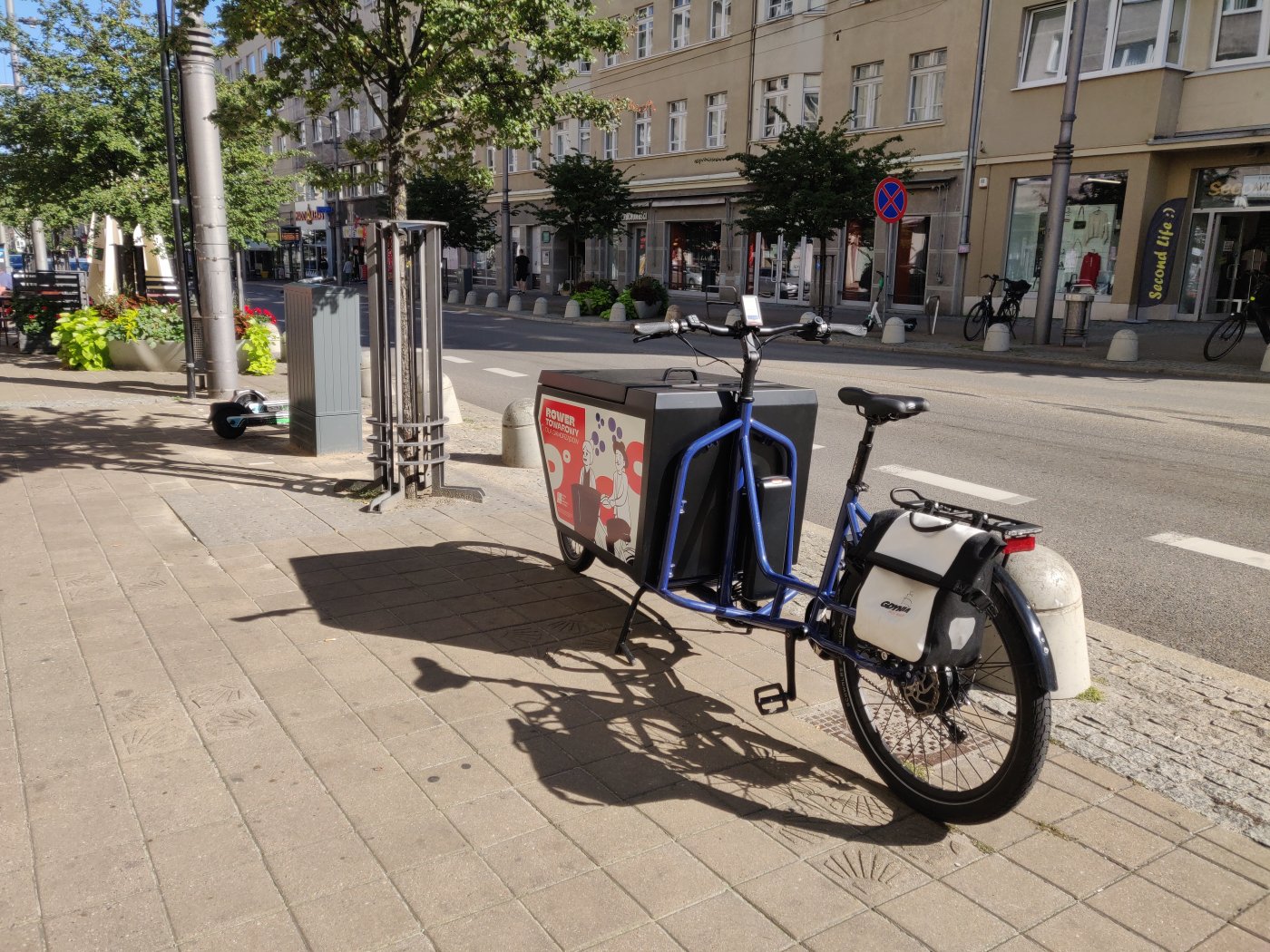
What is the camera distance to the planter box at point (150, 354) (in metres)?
14.3

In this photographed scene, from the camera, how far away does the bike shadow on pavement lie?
10.7ft

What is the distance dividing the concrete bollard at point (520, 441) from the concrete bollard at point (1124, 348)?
496 inches

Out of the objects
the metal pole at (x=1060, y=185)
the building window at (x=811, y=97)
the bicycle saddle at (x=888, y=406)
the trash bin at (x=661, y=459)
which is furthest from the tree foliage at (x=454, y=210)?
the bicycle saddle at (x=888, y=406)

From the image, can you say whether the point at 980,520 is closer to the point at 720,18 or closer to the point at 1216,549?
the point at 1216,549

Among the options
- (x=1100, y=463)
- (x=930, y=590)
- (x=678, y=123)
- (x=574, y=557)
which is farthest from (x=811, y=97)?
(x=930, y=590)

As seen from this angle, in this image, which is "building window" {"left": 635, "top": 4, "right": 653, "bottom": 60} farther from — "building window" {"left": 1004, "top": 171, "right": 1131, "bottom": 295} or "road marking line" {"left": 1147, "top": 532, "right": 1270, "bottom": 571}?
"road marking line" {"left": 1147, "top": 532, "right": 1270, "bottom": 571}

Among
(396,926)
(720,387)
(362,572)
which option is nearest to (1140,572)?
(720,387)

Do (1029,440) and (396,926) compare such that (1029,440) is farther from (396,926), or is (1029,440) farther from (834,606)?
(396,926)

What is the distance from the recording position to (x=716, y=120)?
34344mm

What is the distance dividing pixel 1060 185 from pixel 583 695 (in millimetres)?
17835

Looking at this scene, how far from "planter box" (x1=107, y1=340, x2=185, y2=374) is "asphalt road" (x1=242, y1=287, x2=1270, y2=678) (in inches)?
154

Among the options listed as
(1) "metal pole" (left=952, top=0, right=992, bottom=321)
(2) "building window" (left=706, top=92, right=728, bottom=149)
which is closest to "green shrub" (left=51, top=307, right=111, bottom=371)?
(1) "metal pole" (left=952, top=0, right=992, bottom=321)

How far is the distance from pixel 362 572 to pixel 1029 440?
729 centimetres

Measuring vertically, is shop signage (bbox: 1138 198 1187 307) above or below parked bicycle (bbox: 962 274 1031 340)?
above
